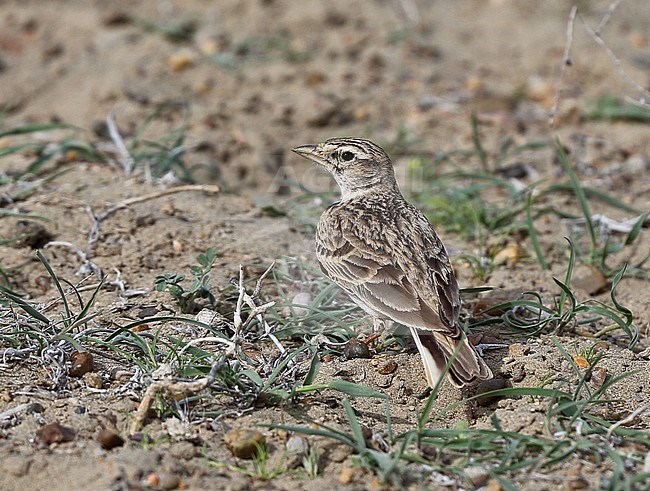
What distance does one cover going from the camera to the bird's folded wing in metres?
3.84

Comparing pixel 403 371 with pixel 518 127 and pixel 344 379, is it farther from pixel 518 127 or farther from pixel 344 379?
pixel 518 127

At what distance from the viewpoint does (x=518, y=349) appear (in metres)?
4.10

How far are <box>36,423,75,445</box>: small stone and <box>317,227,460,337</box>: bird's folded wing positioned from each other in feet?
4.74

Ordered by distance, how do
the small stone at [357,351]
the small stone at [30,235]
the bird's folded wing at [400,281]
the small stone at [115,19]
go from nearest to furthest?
the bird's folded wing at [400,281] < the small stone at [357,351] < the small stone at [30,235] < the small stone at [115,19]

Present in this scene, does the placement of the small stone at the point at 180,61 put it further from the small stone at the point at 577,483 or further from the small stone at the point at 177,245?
the small stone at the point at 577,483

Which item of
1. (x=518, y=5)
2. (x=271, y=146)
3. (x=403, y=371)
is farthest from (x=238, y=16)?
(x=403, y=371)

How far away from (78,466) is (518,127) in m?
5.28

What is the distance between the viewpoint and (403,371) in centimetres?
398

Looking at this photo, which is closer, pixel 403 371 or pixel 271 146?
pixel 403 371

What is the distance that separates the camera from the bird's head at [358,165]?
16.4 feet

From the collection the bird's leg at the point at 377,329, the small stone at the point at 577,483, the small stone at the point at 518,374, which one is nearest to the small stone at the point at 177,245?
the bird's leg at the point at 377,329

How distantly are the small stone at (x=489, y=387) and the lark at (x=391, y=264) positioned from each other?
167mm

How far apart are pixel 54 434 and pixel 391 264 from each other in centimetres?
171

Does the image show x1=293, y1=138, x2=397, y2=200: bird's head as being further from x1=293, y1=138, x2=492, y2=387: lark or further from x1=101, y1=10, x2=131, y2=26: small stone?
x1=101, y1=10, x2=131, y2=26: small stone
